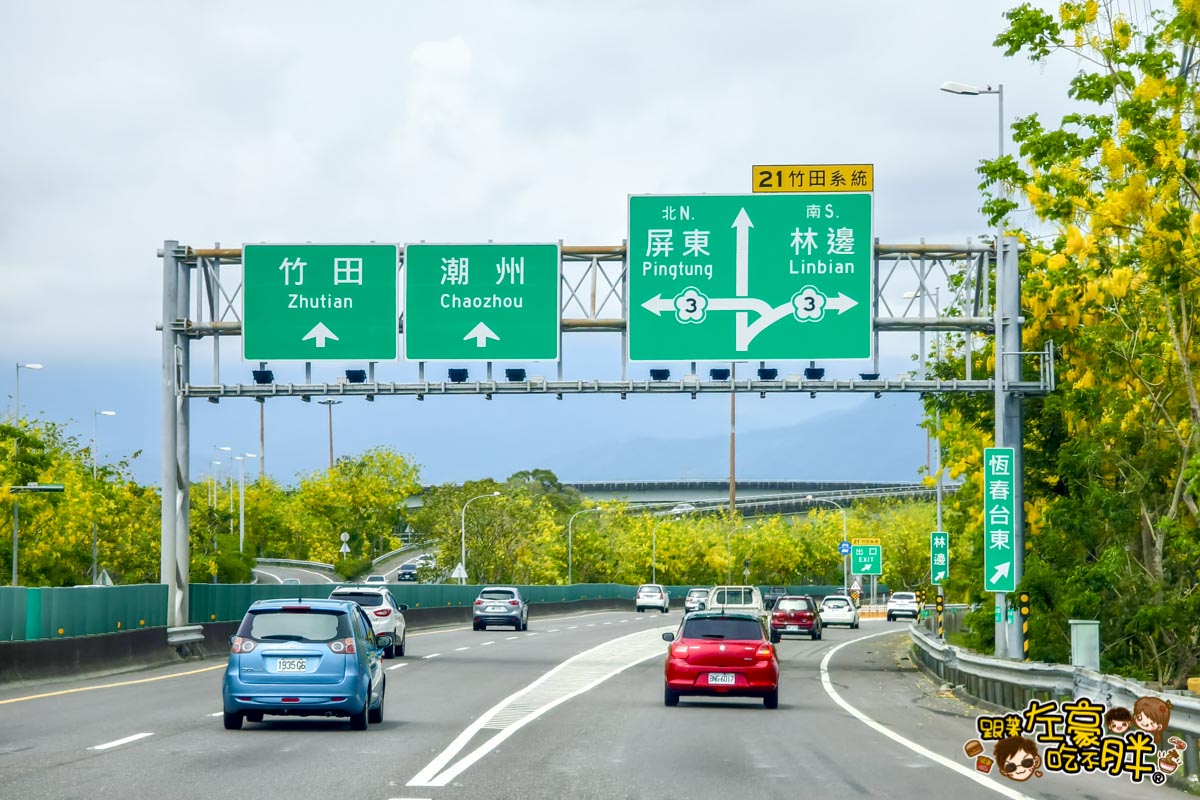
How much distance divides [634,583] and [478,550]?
1286 inches

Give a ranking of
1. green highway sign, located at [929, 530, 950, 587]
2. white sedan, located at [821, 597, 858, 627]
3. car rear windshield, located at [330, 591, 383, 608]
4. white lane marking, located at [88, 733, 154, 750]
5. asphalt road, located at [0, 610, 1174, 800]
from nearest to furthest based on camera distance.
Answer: asphalt road, located at [0, 610, 1174, 800], white lane marking, located at [88, 733, 154, 750], car rear windshield, located at [330, 591, 383, 608], green highway sign, located at [929, 530, 950, 587], white sedan, located at [821, 597, 858, 627]

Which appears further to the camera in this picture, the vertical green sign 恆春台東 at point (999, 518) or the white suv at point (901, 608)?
the white suv at point (901, 608)

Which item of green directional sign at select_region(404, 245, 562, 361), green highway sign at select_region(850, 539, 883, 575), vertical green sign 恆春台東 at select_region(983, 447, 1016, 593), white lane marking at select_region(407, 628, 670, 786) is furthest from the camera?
green highway sign at select_region(850, 539, 883, 575)

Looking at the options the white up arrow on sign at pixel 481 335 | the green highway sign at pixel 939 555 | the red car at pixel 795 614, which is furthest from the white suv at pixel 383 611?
the red car at pixel 795 614

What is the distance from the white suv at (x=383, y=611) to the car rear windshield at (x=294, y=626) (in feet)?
64.6

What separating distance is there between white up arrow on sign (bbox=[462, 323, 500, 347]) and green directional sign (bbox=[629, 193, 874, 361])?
109 inches

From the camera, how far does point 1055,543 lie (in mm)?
33875

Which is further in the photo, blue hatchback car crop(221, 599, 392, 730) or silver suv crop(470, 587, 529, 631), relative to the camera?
silver suv crop(470, 587, 529, 631)

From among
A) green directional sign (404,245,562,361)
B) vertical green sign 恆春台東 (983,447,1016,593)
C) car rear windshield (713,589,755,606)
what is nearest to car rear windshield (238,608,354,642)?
green directional sign (404,245,562,361)

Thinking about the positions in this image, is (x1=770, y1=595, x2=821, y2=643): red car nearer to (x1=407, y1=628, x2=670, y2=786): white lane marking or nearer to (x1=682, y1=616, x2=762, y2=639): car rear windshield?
(x1=407, y1=628, x2=670, y2=786): white lane marking

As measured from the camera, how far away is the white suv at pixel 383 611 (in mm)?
39125

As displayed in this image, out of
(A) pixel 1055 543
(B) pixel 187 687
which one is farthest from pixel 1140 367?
(B) pixel 187 687

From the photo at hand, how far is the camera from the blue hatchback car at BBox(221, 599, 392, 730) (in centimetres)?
1873

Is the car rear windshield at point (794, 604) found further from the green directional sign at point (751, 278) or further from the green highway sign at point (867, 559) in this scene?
the green highway sign at point (867, 559)
